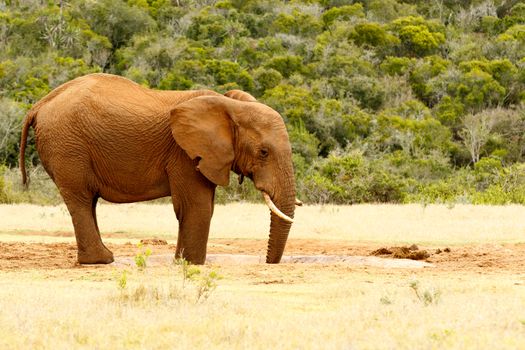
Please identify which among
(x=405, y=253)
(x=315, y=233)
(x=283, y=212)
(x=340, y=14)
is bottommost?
(x=405, y=253)

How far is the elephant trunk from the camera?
12.5m

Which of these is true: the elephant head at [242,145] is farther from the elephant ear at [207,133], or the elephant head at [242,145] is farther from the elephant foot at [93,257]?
the elephant foot at [93,257]

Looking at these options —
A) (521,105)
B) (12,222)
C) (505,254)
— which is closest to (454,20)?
(521,105)

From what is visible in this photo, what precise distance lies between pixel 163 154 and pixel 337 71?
42.5 m

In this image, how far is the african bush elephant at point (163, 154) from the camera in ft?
41.0

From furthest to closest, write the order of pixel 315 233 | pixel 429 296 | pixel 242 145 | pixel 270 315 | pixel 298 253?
pixel 315 233 → pixel 298 253 → pixel 242 145 → pixel 429 296 → pixel 270 315

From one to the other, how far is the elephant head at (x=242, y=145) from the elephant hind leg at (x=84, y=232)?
143 centimetres

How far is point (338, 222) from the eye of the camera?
20.7 metres

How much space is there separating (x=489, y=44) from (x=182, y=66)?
1919 cm

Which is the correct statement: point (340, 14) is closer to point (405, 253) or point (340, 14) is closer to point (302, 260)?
point (405, 253)

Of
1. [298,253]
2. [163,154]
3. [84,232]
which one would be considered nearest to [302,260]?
[298,253]

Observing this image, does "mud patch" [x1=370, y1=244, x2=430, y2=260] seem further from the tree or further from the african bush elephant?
the tree

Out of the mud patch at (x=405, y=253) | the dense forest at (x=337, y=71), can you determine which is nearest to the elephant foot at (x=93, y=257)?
the mud patch at (x=405, y=253)

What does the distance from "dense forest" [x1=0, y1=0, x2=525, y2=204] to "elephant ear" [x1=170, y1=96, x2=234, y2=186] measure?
47.0 feet
